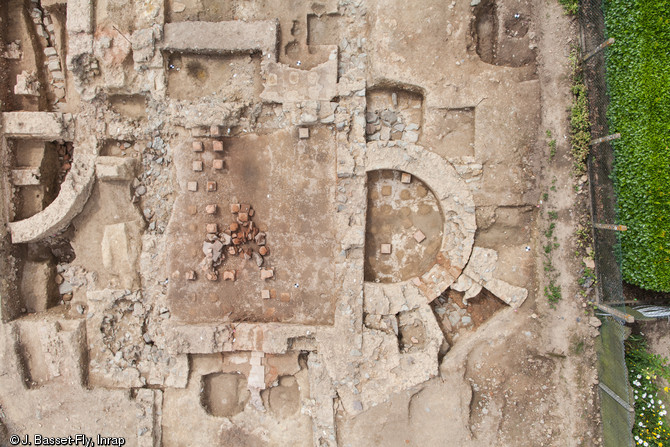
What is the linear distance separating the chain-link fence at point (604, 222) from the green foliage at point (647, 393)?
0.49 meters

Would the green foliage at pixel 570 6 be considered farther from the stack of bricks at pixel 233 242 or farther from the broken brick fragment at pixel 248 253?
the broken brick fragment at pixel 248 253

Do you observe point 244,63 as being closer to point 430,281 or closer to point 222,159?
point 222,159

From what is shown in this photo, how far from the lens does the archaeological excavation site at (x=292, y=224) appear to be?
5.08 m

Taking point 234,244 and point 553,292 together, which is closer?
point 553,292

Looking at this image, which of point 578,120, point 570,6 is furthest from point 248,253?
point 570,6

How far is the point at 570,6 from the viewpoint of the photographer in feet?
16.4

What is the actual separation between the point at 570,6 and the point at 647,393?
493 cm

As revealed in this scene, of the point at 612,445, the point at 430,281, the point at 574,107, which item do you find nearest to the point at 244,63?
the point at 430,281

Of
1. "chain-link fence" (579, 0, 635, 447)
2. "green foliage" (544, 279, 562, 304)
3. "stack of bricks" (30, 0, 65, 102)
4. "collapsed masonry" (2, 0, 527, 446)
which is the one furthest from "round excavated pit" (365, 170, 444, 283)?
"stack of bricks" (30, 0, 65, 102)

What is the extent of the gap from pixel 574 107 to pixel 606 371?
3.19 meters

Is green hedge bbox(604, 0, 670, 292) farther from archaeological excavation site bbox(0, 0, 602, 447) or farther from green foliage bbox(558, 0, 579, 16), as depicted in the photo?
archaeological excavation site bbox(0, 0, 602, 447)

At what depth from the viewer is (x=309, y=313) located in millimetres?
5375

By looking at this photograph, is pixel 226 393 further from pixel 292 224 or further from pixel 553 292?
pixel 553 292

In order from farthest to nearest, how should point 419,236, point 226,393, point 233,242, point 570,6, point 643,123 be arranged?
point 226,393
point 419,236
point 233,242
point 570,6
point 643,123
